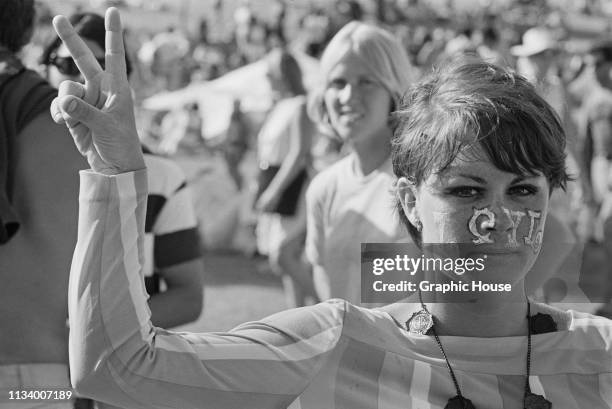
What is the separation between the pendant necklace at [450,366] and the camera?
1.42 metres

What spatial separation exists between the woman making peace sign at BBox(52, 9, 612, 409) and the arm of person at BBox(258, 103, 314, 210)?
3.33 meters

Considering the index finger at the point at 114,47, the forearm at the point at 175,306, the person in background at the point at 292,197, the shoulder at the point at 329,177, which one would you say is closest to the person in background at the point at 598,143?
the person in background at the point at 292,197

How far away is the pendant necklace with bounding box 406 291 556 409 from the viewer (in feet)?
4.65

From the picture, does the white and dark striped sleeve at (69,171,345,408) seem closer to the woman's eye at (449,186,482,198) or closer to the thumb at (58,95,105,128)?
the thumb at (58,95,105,128)

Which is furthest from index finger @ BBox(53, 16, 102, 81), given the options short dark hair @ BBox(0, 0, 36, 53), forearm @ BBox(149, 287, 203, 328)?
forearm @ BBox(149, 287, 203, 328)

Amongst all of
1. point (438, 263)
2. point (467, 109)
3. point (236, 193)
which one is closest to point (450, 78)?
point (467, 109)

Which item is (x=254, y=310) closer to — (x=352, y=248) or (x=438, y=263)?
(x=352, y=248)

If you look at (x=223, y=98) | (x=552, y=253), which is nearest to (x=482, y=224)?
(x=552, y=253)

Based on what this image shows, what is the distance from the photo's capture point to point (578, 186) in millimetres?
6039

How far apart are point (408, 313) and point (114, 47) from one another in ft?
2.18

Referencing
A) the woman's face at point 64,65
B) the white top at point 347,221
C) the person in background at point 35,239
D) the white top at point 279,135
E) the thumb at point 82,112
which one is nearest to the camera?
the thumb at point 82,112

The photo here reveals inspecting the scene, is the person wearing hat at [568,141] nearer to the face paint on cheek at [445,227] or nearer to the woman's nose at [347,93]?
the face paint on cheek at [445,227]

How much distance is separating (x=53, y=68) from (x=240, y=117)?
7.76m

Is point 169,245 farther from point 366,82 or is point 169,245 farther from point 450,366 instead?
point 450,366
